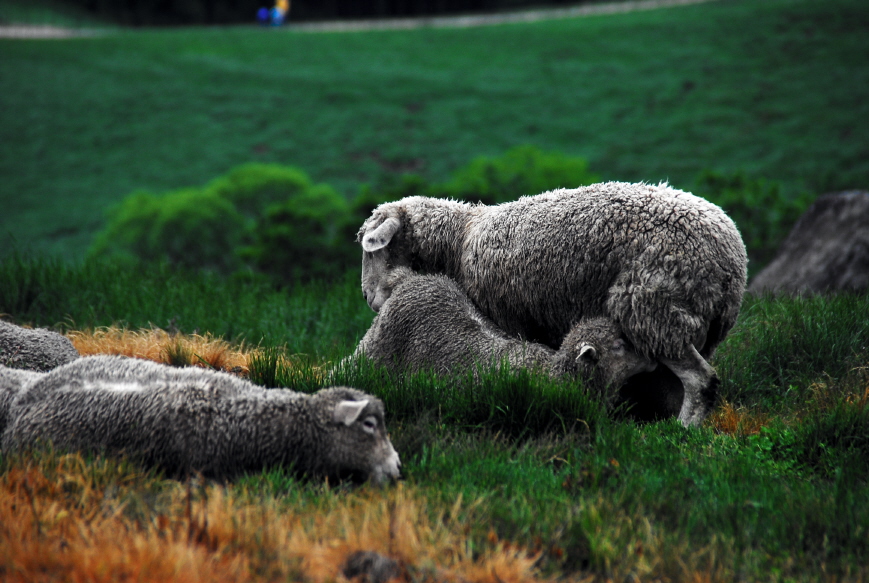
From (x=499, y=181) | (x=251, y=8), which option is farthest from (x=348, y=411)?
(x=251, y=8)

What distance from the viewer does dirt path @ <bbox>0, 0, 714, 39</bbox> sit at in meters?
49.2

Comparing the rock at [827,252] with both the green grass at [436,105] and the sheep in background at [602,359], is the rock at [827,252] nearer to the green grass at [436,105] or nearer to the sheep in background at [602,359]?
the sheep in background at [602,359]

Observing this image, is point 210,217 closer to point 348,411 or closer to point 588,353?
point 588,353

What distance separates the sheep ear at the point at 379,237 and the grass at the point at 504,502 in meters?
1.44

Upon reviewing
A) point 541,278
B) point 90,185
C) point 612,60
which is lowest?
point 90,185

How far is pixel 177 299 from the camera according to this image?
8.76 metres

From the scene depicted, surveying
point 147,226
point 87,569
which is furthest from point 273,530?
point 147,226

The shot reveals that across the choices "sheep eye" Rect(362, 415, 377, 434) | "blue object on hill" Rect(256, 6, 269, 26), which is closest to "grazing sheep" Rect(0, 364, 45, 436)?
"sheep eye" Rect(362, 415, 377, 434)

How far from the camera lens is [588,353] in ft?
15.3

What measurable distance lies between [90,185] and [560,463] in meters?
29.9

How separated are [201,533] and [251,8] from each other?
6529 cm

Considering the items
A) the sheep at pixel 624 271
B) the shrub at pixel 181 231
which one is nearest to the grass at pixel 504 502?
the sheep at pixel 624 271

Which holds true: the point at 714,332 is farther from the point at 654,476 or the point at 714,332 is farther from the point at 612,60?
the point at 612,60

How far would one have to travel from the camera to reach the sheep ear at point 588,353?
4598 mm
